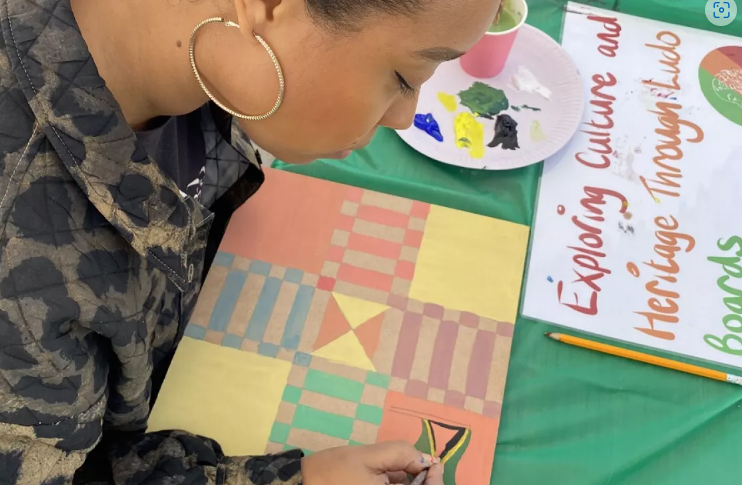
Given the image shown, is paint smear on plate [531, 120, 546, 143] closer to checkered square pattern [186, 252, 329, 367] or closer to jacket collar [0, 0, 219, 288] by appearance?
checkered square pattern [186, 252, 329, 367]

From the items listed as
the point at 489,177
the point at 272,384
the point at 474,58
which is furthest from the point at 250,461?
the point at 474,58

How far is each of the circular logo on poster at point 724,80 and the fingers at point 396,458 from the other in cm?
56

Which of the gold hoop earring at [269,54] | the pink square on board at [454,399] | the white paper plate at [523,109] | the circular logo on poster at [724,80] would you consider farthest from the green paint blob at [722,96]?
the gold hoop earring at [269,54]

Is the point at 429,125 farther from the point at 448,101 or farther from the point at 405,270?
the point at 405,270

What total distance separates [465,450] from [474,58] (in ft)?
1.52

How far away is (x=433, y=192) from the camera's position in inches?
27.9

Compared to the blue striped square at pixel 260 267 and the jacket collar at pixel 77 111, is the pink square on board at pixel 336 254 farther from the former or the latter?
the jacket collar at pixel 77 111

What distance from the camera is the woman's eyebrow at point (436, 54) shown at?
37 centimetres

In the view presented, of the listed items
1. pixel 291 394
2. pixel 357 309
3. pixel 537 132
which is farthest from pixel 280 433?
pixel 537 132

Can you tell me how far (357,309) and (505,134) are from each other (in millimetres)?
283

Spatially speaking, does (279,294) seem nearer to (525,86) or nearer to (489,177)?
(489,177)

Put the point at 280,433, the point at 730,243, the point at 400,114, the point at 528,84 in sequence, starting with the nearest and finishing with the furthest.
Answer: the point at 400,114 < the point at 280,433 < the point at 730,243 < the point at 528,84

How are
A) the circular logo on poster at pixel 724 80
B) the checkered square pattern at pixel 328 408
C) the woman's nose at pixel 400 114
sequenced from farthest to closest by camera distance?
the circular logo on poster at pixel 724 80
the checkered square pattern at pixel 328 408
the woman's nose at pixel 400 114

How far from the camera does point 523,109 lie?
75 cm
